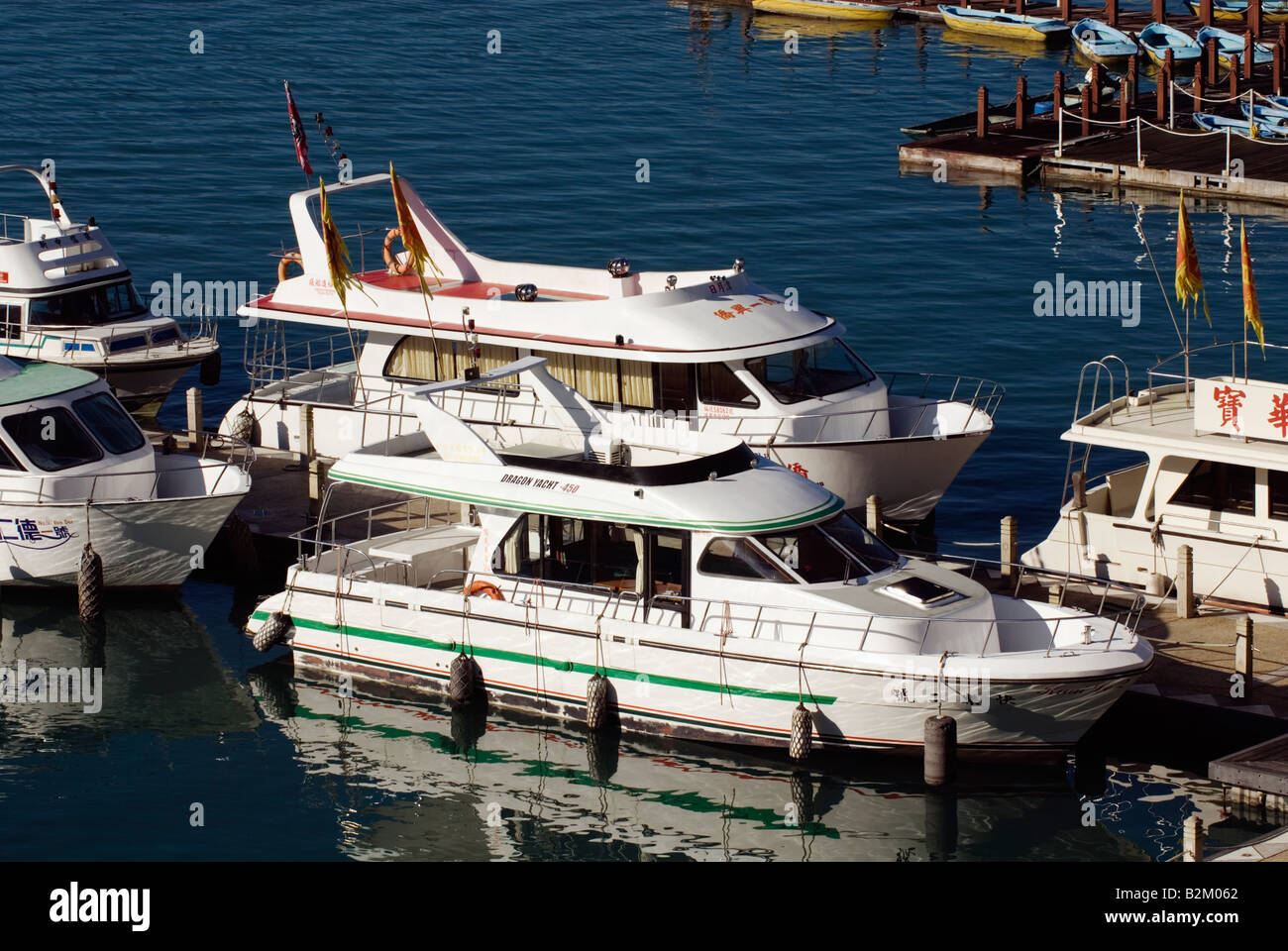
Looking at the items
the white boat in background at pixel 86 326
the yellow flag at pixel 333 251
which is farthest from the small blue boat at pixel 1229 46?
the yellow flag at pixel 333 251

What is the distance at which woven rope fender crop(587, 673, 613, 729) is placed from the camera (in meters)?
24.5

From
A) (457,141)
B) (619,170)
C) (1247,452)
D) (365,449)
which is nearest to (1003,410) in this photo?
(1247,452)

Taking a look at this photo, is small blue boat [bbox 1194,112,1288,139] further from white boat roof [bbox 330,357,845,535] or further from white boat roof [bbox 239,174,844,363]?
white boat roof [bbox 330,357,845,535]

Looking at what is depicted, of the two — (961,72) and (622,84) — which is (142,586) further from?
(961,72)

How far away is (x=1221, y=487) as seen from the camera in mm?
27188

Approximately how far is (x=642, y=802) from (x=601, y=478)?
4.04 meters

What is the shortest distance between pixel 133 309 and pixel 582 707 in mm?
16335

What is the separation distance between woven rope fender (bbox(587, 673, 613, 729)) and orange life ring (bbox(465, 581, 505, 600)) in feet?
5.99

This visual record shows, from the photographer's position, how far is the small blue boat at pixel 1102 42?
69.0 meters

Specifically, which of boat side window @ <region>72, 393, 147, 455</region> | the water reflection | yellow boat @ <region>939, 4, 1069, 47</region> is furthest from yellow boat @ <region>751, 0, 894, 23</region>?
the water reflection

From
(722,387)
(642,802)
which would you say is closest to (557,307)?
(722,387)

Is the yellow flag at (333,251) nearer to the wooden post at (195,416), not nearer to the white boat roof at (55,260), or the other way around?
the wooden post at (195,416)

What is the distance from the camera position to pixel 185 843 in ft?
74.5

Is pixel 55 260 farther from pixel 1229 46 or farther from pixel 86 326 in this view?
pixel 1229 46
